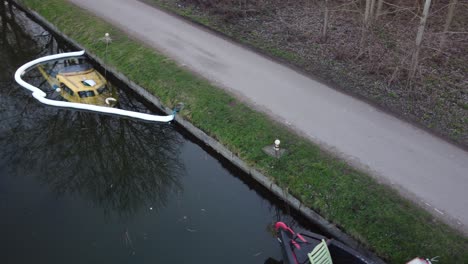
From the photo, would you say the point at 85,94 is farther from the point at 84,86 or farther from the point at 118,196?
the point at 118,196

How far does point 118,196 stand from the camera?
10.8 meters

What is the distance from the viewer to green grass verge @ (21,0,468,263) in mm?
8875

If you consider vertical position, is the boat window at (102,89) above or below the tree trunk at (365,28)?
below

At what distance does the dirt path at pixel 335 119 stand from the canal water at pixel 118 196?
2481 mm

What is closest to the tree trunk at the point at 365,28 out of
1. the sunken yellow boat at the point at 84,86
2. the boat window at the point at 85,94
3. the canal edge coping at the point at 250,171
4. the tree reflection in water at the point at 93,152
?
the canal edge coping at the point at 250,171

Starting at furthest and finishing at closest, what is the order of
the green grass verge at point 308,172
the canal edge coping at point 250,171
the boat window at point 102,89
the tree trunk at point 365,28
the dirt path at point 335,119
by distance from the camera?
the tree trunk at point 365,28 < the boat window at point 102,89 < the dirt path at point 335,119 < the canal edge coping at point 250,171 < the green grass verge at point 308,172

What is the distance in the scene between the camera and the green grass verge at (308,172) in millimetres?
8875

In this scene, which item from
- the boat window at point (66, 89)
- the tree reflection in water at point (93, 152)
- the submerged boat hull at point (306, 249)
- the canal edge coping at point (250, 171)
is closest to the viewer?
the submerged boat hull at point (306, 249)

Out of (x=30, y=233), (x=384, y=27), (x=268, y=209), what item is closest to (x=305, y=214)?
(x=268, y=209)

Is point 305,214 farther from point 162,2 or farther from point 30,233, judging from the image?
point 162,2

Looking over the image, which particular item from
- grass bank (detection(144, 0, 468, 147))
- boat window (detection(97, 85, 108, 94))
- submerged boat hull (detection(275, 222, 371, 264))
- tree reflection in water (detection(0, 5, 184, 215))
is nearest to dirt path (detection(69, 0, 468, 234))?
grass bank (detection(144, 0, 468, 147))

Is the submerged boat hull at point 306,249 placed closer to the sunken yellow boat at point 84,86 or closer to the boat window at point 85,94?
the sunken yellow boat at point 84,86

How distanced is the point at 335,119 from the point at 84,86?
856cm

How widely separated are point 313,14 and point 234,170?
37.3 ft
